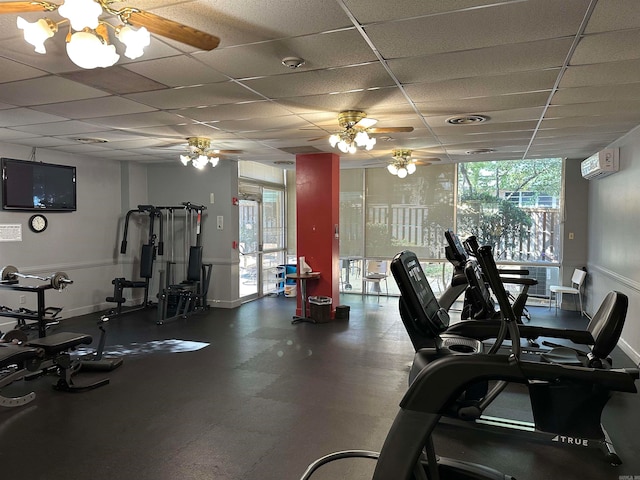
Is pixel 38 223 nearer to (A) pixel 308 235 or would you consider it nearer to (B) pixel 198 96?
(A) pixel 308 235

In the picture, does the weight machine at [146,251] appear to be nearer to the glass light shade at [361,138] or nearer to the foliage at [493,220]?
the glass light shade at [361,138]

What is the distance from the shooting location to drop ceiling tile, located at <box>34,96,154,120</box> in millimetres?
3725

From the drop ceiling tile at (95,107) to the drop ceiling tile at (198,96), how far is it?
17 centimetres

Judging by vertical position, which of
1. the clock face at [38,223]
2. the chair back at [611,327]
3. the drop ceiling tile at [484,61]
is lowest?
the chair back at [611,327]

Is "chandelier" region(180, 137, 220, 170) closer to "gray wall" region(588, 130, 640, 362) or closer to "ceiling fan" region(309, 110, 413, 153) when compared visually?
"ceiling fan" region(309, 110, 413, 153)

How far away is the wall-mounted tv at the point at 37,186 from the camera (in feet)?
18.5

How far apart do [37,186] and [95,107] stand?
9.38 feet

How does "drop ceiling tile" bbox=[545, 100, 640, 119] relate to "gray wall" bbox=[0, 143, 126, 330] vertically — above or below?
above

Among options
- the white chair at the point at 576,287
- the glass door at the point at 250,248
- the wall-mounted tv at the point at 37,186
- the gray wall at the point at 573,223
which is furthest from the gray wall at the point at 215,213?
the gray wall at the point at 573,223

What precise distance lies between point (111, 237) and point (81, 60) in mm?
6067

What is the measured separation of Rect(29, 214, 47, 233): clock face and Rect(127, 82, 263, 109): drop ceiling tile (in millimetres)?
3461

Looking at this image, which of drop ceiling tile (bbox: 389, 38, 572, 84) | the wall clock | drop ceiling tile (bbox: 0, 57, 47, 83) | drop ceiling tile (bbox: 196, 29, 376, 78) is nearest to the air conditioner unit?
drop ceiling tile (bbox: 389, 38, 572, 84)

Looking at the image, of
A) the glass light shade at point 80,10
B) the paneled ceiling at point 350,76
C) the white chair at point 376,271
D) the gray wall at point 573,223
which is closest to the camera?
the glass light shade at point 80,10

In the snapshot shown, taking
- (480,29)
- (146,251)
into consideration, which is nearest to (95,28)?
(480,29)
